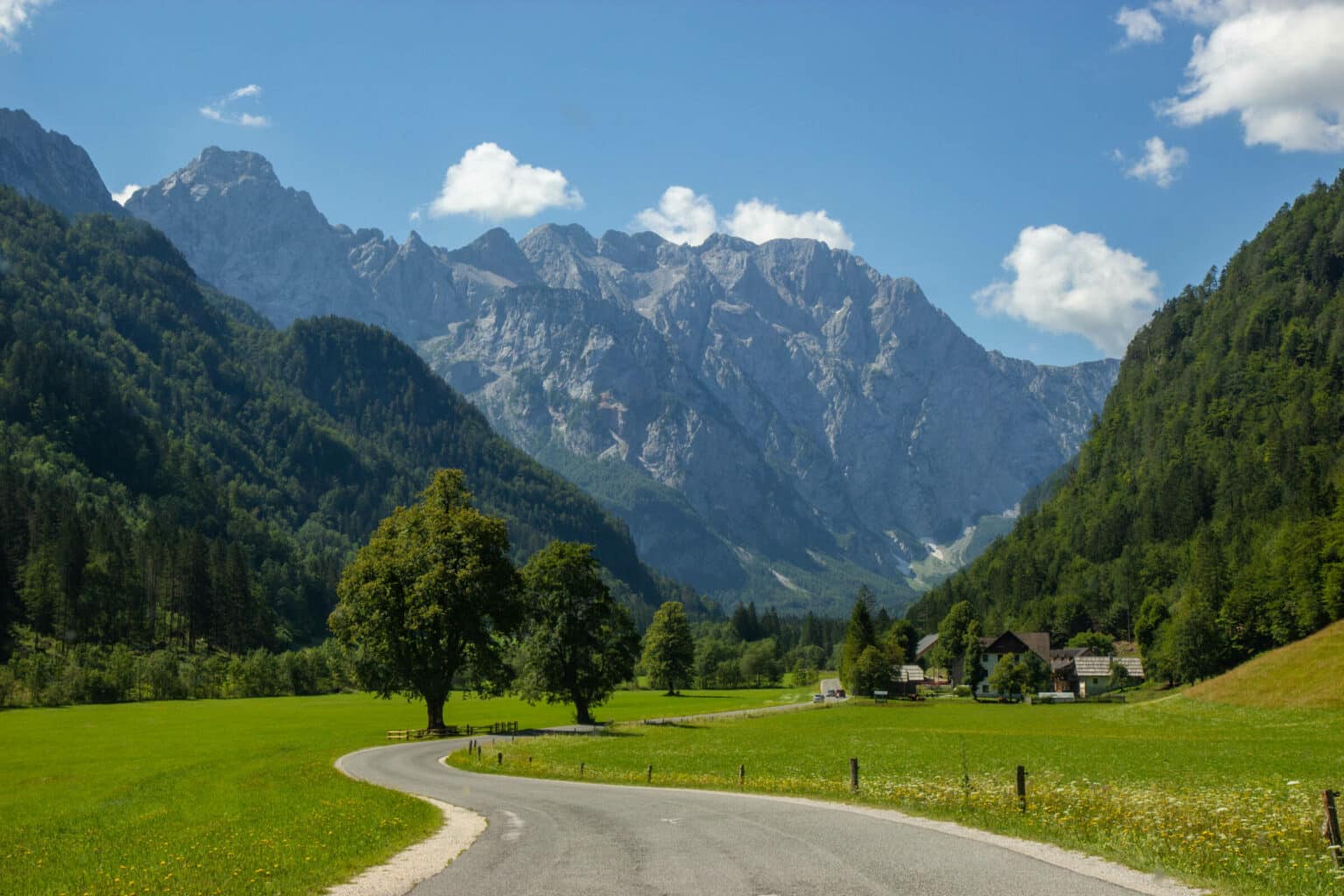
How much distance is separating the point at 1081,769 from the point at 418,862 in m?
34.5

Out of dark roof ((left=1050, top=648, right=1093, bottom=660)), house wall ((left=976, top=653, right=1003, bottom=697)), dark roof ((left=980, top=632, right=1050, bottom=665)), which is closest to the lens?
house wall ((left=976, top=653, right=1003, bottom=697))

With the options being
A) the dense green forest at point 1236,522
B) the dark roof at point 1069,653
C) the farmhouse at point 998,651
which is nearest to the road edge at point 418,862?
the dense green forest at point 1236,522

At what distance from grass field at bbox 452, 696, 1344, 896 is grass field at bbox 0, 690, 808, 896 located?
1262cm

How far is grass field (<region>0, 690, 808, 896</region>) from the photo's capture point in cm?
1997

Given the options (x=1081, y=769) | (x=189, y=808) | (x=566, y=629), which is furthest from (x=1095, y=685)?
(x=189, y=808)

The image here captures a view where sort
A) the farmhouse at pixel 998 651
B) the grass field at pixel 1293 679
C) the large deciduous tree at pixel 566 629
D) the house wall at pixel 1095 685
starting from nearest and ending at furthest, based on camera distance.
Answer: the grass field at pixel 1293 679 → the large deciduous tree at pixel 566 629 → the house wall at pixel 1095 685 → the farmhouse at pixel 998 651

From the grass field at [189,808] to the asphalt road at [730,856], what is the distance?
10.2 feet

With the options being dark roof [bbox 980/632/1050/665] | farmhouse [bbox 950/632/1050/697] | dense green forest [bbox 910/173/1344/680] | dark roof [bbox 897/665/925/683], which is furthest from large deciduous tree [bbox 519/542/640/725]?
dark roof [bbox 897/665/925/683]

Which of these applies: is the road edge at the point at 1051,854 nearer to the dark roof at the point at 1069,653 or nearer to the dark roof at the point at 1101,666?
the dark roof at the point at 1101,666

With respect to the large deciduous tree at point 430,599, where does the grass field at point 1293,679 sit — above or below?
below

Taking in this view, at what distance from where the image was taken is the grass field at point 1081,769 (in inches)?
769

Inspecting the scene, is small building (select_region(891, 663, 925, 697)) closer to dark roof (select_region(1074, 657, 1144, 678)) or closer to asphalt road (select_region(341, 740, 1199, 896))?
dark roof (select_region(1074, 657, 1144, 678))

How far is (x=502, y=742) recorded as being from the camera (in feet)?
203

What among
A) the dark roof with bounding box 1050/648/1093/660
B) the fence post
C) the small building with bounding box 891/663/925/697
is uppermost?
the fence post
